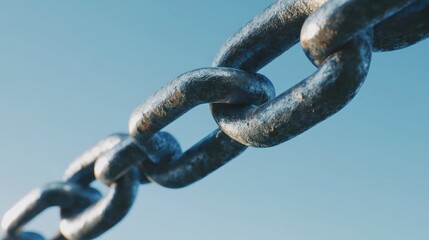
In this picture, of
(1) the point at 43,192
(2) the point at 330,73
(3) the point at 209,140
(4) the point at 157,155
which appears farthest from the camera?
(1) the point at 43,192

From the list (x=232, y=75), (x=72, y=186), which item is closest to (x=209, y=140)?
(x=232, y=75)

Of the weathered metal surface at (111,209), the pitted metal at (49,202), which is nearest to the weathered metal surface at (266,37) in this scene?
the weathered metal surface at (111,209)

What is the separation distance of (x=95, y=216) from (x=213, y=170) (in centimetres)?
36

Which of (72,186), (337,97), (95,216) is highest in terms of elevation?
(72,186)

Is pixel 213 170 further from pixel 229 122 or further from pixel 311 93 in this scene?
pixel 311 93

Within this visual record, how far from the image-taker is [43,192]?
5.63ft

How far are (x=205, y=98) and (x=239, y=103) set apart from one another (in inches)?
2.6

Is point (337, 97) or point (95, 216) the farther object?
point (95, 216)

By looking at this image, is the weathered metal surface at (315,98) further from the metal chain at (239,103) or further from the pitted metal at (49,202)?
the pitted metal at (49,202)

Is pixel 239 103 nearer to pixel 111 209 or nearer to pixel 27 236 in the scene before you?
pixel 111 209

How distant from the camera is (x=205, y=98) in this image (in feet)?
3.97

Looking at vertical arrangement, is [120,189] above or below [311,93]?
above

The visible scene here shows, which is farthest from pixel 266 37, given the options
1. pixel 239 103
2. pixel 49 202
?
pixel 49 202

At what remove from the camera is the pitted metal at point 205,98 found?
47.2 inches
